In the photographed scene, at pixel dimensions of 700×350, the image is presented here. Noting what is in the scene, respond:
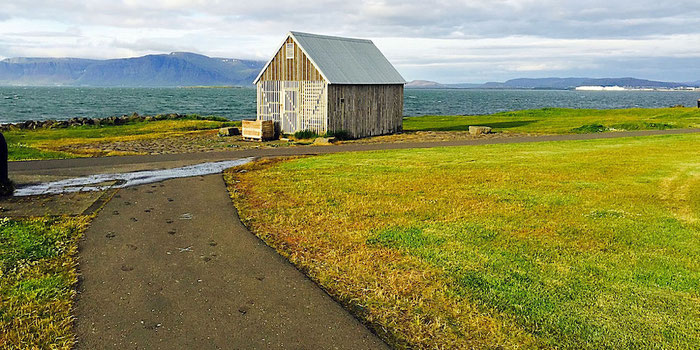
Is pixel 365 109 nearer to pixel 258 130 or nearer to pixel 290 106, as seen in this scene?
pixel 290 106

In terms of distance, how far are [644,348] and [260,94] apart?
3176cm

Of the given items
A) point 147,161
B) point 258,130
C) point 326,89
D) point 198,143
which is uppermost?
point 326,89

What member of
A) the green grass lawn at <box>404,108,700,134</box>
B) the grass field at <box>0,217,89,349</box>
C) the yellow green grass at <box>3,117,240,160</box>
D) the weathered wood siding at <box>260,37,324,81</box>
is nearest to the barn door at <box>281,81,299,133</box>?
the weathered wood siding at <box>260,37,324,81</box>

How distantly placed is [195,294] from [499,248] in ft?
17.5

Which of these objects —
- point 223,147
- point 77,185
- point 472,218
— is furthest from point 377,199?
point 223,147

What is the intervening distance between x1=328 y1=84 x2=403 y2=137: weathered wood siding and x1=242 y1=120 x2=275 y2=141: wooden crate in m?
3.95

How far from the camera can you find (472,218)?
11.8m

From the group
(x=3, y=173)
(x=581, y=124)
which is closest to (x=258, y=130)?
(x=3, y=173)

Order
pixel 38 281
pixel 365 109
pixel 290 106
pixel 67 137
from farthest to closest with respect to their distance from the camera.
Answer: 1. pixel 67 137
2. pixel 365 109
3. pixel 290 106
4. pixel 38 281

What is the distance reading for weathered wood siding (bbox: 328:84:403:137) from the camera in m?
32.8

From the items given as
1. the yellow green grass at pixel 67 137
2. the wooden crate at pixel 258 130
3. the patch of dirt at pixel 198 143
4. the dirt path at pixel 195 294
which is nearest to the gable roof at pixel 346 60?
the wooden crate at pixel 258 130

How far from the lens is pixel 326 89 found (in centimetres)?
3206

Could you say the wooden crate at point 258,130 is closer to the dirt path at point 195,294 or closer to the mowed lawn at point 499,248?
the mowed lawn at point 499,248

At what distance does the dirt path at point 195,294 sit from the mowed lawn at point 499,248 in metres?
0.54
